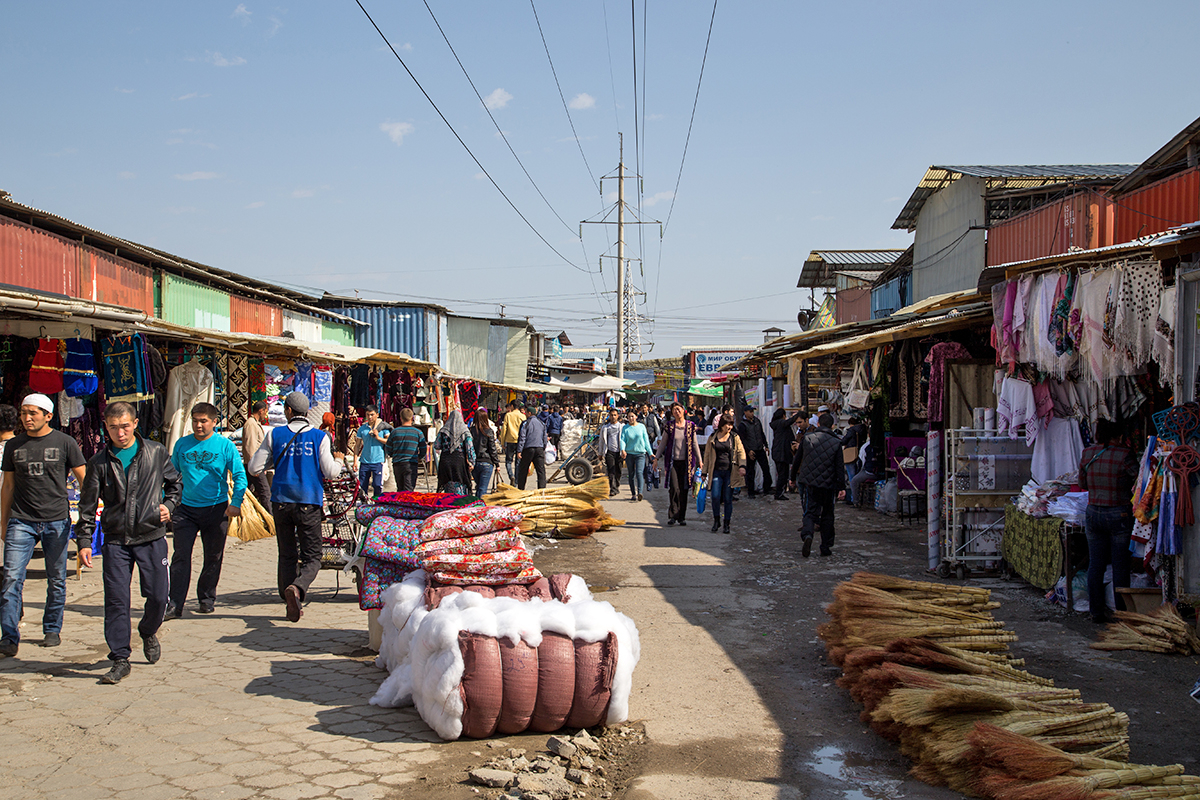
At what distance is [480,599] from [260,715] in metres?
1.40

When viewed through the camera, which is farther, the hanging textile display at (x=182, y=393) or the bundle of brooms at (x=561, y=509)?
the bundle of brooms at (x=561, y=509)

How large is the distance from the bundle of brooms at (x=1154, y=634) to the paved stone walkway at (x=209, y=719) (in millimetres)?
4972

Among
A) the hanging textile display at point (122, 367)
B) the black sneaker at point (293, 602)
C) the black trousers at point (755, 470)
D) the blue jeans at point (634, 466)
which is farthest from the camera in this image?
the black trousers at point (755, 470)

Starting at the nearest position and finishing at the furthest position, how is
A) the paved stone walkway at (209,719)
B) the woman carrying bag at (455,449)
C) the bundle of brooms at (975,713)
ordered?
the bundle of brooms at (975,713) < the paved stone walkway at (209,719) < the woman carrying bag at (455,449)

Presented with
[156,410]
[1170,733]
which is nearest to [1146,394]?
[1170,733]

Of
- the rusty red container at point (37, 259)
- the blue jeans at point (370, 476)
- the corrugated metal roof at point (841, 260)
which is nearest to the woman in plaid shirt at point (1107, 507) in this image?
the blue jeans at point (370, 476)

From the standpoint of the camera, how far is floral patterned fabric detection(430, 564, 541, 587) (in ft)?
16.8

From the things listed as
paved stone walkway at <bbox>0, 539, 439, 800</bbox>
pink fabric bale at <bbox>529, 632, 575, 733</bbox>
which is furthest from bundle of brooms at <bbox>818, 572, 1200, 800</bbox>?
paved stone walkway at <bbox>0, 539, 439, 800</bbox>

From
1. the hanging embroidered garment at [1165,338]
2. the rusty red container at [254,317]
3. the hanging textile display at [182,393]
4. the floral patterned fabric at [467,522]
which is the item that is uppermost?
the rusty red container at [254,317]

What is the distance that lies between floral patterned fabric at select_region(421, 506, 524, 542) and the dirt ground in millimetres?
1272

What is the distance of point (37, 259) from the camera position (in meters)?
14.0

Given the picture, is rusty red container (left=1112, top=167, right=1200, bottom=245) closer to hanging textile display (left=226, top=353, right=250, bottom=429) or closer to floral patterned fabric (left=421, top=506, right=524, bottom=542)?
floral patterned fabric (left=421, top=506, right=524, bottom=542)

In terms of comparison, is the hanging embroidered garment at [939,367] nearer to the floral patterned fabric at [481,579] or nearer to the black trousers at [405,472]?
the floral patterned fabric at [481,579]

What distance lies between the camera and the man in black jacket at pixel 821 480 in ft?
33.5
